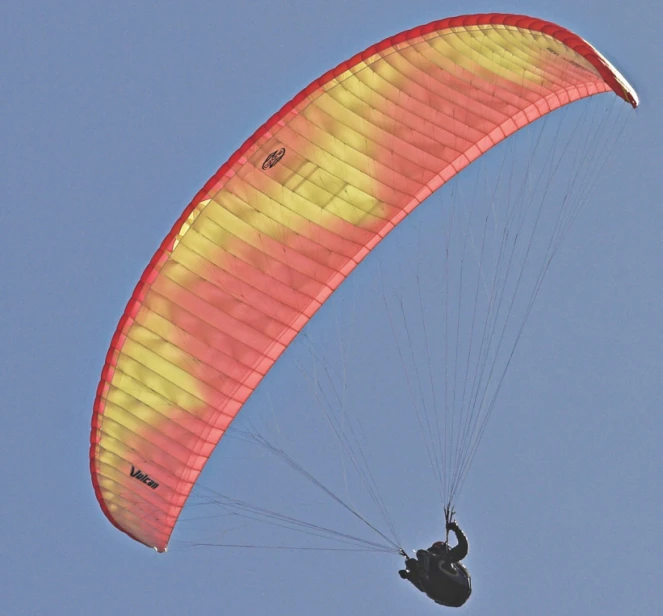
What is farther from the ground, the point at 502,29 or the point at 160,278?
the point at 502,29

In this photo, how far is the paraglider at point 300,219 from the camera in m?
19.6

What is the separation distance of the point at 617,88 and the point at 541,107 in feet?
6.68

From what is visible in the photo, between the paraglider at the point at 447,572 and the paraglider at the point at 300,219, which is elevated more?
the paraglider at the point at 300,219

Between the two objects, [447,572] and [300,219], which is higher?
[300,219]

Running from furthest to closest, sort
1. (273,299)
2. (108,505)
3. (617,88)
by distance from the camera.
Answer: (108,505)
(273,299)
(617,88)

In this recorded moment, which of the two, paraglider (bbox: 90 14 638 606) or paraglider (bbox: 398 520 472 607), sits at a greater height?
paraglider (bbox: 90 14 638 606)

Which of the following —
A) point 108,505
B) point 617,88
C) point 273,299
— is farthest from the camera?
point 108,505

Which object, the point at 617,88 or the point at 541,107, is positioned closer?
the point at 617,88

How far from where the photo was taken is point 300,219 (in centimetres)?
1995

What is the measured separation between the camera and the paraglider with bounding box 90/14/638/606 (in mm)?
19625

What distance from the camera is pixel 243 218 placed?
19.8 meters

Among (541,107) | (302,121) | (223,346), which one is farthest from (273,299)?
(541,107)

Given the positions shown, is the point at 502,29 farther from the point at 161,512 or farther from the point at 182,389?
the point at 161,512

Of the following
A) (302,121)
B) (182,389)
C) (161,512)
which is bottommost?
(161,512)
